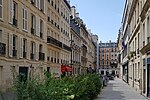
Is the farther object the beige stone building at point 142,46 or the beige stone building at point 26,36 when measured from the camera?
the beige stone building at point 26,36

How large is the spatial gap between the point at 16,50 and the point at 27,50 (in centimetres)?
311

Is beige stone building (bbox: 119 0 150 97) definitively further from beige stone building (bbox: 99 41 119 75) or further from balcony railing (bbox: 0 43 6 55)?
beige stone building (bbox: 99 41 119 75)

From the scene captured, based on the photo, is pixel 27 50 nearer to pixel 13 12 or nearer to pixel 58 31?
pixel 13 12

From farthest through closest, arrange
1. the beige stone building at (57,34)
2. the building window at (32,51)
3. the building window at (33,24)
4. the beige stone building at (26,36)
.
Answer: the beige stone building at (57,34), the building window at (33,24), the building window at (32,51), the beige stone building at (26,36)

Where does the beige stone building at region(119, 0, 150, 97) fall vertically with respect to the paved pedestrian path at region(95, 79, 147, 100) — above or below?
above

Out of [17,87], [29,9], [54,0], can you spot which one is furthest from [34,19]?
[17,87]

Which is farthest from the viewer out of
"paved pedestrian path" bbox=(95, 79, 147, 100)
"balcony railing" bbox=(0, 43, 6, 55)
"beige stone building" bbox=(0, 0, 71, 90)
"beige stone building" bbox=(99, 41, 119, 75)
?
"beige stone building" bbox=(99, 41, 119, 75)

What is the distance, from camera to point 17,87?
551 cm

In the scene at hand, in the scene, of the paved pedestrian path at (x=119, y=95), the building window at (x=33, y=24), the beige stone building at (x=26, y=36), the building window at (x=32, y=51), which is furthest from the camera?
the building window at (x=33, y=24)

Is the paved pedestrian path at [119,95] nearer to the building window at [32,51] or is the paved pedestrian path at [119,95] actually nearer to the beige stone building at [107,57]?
the building window at [32,51]

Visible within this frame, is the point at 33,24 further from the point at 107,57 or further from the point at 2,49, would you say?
the point at 107,57

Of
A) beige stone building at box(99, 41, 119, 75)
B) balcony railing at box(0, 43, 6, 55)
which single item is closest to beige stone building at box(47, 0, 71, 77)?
balcony railing at box(0, 43, 6, 55)

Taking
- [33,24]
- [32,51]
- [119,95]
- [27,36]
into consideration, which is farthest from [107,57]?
[119,95]

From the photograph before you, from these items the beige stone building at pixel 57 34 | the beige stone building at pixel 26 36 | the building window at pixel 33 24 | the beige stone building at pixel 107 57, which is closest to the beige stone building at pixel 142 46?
the beige stone building at pixel 26 36
